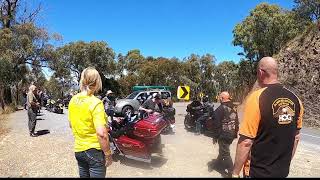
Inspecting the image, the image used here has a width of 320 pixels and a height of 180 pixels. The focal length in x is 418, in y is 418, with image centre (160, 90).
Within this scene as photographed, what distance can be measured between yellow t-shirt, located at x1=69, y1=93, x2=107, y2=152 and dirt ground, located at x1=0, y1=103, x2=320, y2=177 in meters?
4.35

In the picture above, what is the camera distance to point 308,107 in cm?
2416

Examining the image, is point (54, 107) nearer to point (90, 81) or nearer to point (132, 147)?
point (132, 147)

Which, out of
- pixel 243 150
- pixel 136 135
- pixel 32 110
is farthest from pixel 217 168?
pixel 32 110

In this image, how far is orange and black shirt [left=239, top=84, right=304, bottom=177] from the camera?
12.5 ft

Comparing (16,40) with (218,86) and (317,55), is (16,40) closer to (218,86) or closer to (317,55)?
(317,55)

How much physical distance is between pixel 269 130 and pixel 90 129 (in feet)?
7.15

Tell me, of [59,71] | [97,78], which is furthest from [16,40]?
[97,78]

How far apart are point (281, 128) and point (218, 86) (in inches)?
2782

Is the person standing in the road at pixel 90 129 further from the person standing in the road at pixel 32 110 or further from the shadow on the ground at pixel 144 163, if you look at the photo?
the person standing in the road at pixel 32 110

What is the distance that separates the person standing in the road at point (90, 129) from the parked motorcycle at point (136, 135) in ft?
15.3

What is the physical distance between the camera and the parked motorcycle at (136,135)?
976 cm

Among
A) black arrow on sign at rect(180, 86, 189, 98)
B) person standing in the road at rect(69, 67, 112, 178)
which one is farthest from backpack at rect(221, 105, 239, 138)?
black arrow on sign at rect(180, 86, 189, 98)

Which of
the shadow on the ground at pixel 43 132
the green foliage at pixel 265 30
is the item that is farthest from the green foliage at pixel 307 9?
the shadow on the ground at pixel 43 132

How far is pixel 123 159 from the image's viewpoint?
10.5m
